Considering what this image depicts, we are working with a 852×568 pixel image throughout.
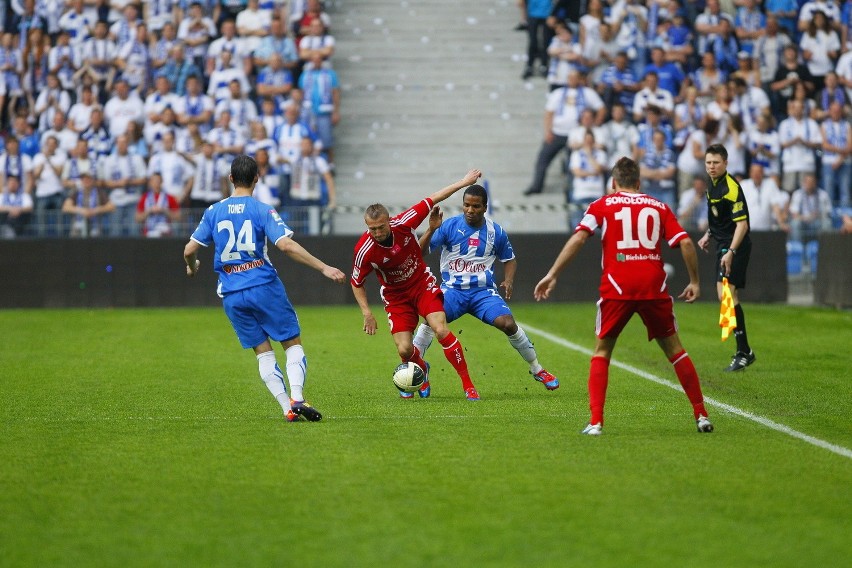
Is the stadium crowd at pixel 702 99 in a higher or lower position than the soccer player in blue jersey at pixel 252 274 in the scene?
higher

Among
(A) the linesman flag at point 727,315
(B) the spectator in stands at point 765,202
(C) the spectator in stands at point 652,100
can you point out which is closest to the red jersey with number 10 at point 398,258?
(A) the linesman flag at point 727,315

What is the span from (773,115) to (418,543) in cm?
2037

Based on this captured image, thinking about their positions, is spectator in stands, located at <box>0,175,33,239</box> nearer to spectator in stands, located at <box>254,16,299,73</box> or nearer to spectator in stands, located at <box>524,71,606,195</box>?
spectator in stands, located at <box>254,16,299,73</box>

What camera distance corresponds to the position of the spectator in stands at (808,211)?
21.8 metres

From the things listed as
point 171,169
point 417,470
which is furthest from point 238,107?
point 417,470

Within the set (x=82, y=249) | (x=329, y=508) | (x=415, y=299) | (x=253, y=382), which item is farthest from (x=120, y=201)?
(x=329, y=508)

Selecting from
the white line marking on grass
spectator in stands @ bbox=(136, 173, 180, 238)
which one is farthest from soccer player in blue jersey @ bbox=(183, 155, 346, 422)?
spectator in stands @ bbox=(136, 173, 180, 238)

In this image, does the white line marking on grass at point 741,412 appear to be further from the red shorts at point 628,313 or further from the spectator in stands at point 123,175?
the spectator in stands at point 123,175

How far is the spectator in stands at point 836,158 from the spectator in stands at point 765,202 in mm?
1656

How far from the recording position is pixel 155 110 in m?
23.7

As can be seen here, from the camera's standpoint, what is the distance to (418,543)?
5.82 meters

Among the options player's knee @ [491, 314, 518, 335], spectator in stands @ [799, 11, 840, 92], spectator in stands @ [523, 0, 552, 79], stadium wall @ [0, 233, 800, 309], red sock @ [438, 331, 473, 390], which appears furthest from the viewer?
spectator in stands @ [523, 0, 552, 79]

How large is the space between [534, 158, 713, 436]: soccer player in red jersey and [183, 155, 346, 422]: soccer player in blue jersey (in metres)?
1.87

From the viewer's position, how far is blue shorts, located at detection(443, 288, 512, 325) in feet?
37.9
